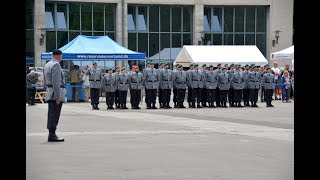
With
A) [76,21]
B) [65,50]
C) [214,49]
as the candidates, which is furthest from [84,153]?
[76,21]

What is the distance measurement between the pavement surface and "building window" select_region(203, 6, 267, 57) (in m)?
32.1

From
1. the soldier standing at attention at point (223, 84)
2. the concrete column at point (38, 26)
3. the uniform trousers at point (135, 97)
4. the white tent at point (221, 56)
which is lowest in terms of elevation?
the uniform trousers at point (135, 97)

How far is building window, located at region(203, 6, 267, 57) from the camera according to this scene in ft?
164

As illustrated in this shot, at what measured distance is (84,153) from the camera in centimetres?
1073

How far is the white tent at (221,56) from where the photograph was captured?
35844 millimetres

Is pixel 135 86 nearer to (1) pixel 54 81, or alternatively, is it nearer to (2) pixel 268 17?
(1) pixel 54 81

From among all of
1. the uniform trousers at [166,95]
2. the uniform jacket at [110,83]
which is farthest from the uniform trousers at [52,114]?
the uniform trousers at [166,95]

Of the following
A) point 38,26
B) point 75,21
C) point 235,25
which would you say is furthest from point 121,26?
point 235,25

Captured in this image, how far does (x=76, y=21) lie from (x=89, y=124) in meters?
29.7

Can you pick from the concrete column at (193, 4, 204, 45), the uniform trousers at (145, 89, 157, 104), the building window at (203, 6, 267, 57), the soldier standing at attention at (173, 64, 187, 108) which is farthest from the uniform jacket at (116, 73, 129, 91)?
the building window at (203, 6, 267, 57)

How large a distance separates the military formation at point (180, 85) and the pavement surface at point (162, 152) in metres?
8.77

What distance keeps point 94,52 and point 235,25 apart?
20.8m

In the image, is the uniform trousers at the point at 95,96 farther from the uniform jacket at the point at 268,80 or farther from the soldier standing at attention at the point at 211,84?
the uniform jacket at the point at 268,80

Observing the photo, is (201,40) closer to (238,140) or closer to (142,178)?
(238,140)
